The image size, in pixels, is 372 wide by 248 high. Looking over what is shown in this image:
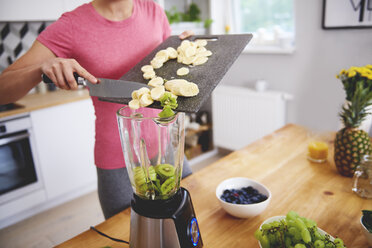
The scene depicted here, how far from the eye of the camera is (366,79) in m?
1.00

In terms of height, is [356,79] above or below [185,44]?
below

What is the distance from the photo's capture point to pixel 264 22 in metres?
2.86

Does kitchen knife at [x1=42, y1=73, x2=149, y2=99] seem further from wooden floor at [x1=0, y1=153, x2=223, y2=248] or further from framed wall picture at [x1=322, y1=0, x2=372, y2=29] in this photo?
framed wall picture at [x1=322, y1=0, x2=372, y2=29]

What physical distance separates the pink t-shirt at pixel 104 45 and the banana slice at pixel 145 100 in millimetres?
413

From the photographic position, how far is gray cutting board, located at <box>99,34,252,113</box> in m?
0.75

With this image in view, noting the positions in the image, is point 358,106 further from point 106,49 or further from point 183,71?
point 106,49

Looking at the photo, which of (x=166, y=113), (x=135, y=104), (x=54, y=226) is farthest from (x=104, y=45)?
(x=54, y=226)

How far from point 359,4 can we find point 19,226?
290cm

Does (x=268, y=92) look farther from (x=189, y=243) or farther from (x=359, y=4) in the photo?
(x=189, y=243)

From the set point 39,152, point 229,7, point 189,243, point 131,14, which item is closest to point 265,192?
point 189,243

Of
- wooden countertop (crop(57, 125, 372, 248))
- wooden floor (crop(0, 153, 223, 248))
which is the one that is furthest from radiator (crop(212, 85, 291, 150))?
wooden floor (crop(0, 153, 223, 248))

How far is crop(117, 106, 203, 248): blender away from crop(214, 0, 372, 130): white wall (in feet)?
6.43

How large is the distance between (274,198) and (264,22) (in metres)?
2.29

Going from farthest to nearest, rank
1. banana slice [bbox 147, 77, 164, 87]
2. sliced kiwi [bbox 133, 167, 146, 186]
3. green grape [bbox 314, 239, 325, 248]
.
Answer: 1. banana slice [bbox 147, 77, 164, 87]
2. sliced kiwi [bbox 133, 167, 146, 186]
3. green grape [bbox 314, 239, 325, 248]
